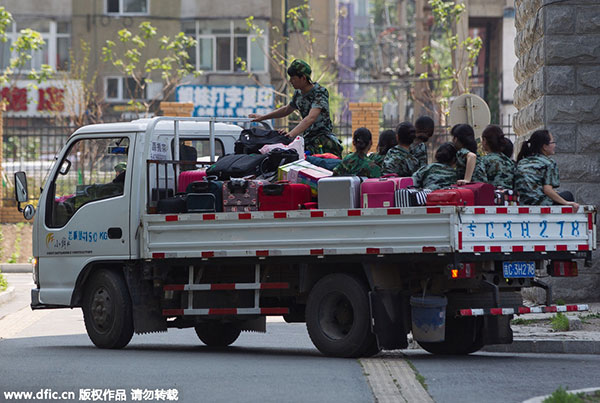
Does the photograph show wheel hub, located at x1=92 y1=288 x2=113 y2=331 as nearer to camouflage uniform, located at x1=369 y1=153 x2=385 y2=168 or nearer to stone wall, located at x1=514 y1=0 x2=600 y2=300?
camouflage uniform, located at x1=369 y1=153 x2=385 y2=168

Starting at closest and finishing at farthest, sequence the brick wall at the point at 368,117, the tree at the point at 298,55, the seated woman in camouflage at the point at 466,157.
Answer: the seated woman in camouflage at the point at 466,157 → the brick wall at the point at 368,117 → the tree at the point at 298,55

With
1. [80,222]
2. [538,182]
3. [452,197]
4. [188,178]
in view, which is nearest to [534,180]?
[538,182]

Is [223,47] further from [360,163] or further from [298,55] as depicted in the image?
[360,163]

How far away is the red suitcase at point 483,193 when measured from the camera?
10.9 m

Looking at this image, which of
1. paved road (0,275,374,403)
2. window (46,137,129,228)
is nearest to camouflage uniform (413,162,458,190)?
paved road (0,275,374,403)

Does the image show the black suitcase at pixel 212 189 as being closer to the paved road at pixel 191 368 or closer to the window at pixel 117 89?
the paved road at pixel 191 368

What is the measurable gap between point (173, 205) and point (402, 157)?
2.32 meters

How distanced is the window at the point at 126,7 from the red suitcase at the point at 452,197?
132 ft

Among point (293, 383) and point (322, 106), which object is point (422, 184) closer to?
point (322, 106)

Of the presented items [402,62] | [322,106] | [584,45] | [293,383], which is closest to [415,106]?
[402,62]

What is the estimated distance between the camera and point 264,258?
1185 cm

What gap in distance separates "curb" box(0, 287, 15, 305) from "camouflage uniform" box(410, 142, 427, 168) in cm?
974

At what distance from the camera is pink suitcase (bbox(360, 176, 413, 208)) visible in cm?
1112

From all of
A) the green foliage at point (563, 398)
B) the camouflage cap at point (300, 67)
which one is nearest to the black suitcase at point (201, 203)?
the camouflage cap at point (300, 67)
